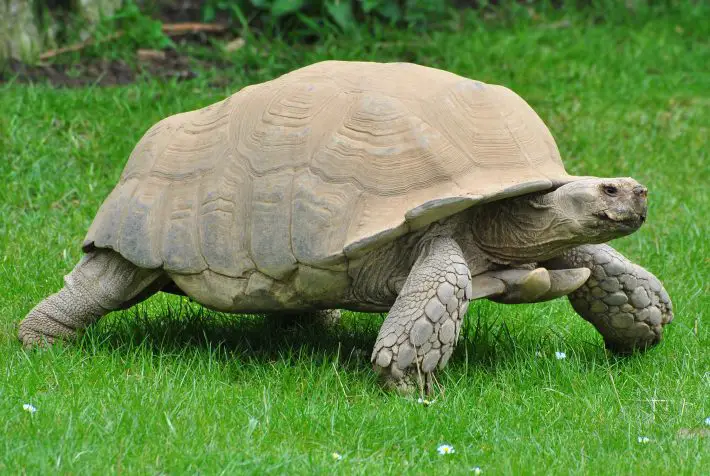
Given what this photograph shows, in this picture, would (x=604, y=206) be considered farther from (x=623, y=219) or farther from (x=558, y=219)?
(x=558, y=219)

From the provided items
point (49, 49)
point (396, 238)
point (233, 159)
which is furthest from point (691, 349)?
point (49, 49)

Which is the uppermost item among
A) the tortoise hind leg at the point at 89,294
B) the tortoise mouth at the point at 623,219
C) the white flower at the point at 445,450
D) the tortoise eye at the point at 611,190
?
the tortoise eye at the point at 611,190

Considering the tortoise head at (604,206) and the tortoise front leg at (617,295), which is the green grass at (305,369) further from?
the tortoise head at (604,206)

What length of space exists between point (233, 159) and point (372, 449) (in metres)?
1.40

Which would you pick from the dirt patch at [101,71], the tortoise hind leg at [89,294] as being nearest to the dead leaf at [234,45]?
the dirt patch at [101,71]

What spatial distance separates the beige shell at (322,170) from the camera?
4.12 metres

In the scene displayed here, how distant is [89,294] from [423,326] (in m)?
1.54

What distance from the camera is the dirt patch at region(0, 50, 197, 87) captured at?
8.22m

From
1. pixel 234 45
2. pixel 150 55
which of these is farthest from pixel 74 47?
pixel 234 45

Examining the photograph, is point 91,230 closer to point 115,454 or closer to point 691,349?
point 115,454

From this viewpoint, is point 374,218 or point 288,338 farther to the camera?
point 288,338

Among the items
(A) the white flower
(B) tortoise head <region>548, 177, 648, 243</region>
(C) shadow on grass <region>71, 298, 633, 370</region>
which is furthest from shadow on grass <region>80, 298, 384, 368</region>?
(B) tortoise head <region>548, 177, 648, 243</region>

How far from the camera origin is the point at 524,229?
4348 mm

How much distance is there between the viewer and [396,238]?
4.25 m
